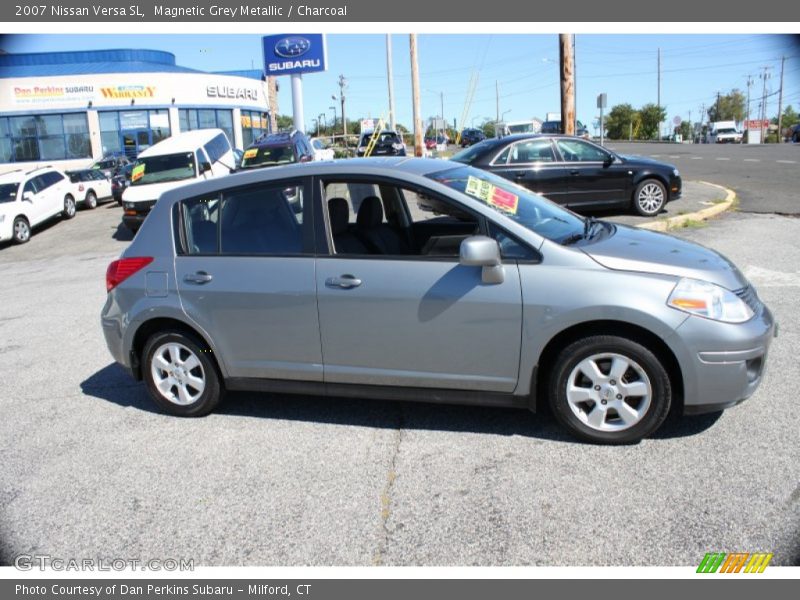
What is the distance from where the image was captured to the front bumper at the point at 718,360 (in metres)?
3.72

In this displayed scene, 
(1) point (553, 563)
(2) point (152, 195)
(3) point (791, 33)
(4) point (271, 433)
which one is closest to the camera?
(1) point (553, 563)

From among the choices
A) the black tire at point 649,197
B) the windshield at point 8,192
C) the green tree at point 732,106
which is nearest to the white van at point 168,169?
the windshield at point 8,192

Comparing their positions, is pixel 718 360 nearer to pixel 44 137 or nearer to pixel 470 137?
pixel 44 137

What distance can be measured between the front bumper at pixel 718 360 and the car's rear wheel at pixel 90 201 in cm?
2358

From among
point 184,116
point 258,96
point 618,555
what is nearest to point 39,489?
point 618,555

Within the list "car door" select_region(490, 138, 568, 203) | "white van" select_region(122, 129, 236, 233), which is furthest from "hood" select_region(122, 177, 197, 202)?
"car door" select_region(490, 138, 568, 203)

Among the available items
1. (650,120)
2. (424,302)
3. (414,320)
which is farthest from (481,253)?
(650,120)

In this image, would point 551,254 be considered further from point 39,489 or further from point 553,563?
point 39,489

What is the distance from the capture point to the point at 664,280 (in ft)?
12.5

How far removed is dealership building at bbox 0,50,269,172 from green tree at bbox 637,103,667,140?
198ft

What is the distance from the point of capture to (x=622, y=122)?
3455 inches

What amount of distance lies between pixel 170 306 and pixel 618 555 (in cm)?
315

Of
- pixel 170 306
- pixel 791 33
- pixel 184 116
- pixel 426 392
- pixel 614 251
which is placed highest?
pixel 184 116

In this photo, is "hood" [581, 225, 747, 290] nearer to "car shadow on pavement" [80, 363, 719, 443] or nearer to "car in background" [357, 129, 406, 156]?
"car shadow on pavement" [80, 363, 719, 443]
